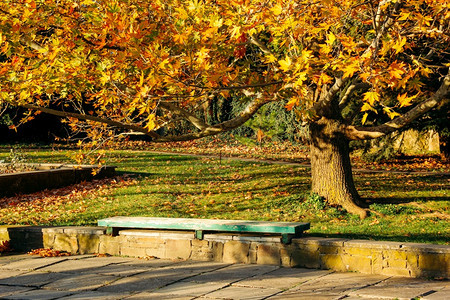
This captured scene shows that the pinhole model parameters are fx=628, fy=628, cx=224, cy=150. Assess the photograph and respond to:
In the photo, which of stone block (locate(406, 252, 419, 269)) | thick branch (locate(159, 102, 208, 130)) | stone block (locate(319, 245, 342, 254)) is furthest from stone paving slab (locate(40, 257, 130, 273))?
stone block (locate(406, 252, 419, 269))

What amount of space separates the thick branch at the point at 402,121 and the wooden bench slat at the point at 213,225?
12.5 feet

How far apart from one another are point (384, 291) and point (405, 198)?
7440mm

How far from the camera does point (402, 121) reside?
1055cm

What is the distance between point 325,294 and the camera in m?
6.07

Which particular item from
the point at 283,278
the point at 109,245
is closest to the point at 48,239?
the point at 109,245

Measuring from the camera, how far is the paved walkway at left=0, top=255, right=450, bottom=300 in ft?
20.2

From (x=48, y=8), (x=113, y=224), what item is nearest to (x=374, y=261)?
(x=113, y=224)

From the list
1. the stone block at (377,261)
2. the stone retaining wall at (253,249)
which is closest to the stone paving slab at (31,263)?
the stone retaining wall at (253,249)

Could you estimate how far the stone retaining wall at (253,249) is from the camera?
21.9 feet

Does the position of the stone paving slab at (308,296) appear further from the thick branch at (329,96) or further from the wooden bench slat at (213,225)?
the thick branch at (329,96)

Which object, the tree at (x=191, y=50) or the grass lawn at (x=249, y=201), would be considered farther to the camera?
the grass lawn at (x=249, y=201)

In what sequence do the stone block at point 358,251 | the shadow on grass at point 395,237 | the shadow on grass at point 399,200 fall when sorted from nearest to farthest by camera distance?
1. the stone block at point 358,251
2. the shadow on grass at point 395,237
3. the shadow on grass at point 399,200

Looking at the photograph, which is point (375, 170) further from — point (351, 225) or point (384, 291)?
point (384, 291)

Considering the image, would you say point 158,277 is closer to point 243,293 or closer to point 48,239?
point 243,293
